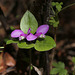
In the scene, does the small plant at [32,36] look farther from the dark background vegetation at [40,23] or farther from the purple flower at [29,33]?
the dark background vegetation at [40,23]

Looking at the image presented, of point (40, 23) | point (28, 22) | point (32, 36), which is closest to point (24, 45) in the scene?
point (32, 36)

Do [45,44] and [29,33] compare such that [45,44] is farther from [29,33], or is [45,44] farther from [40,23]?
[40,23]

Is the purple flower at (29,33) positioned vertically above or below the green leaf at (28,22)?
below

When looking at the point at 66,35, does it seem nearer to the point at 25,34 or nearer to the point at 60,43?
the point at 60,43

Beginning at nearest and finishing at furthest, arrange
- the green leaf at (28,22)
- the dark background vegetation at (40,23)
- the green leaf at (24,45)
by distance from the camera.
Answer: the green leaf at (24,45) → the green leaf at (28,22) → the dark background vegetation at (40,23)

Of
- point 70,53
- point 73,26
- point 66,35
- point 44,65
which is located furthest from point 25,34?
point 73,26

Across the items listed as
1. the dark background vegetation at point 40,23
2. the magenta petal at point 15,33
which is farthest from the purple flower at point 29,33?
the dark background vegetation at point 40,23

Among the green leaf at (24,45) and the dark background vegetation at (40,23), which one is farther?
the dark background vegetation at (40,23)

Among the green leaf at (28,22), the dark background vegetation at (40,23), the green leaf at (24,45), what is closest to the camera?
the green leaf at (24,45)
